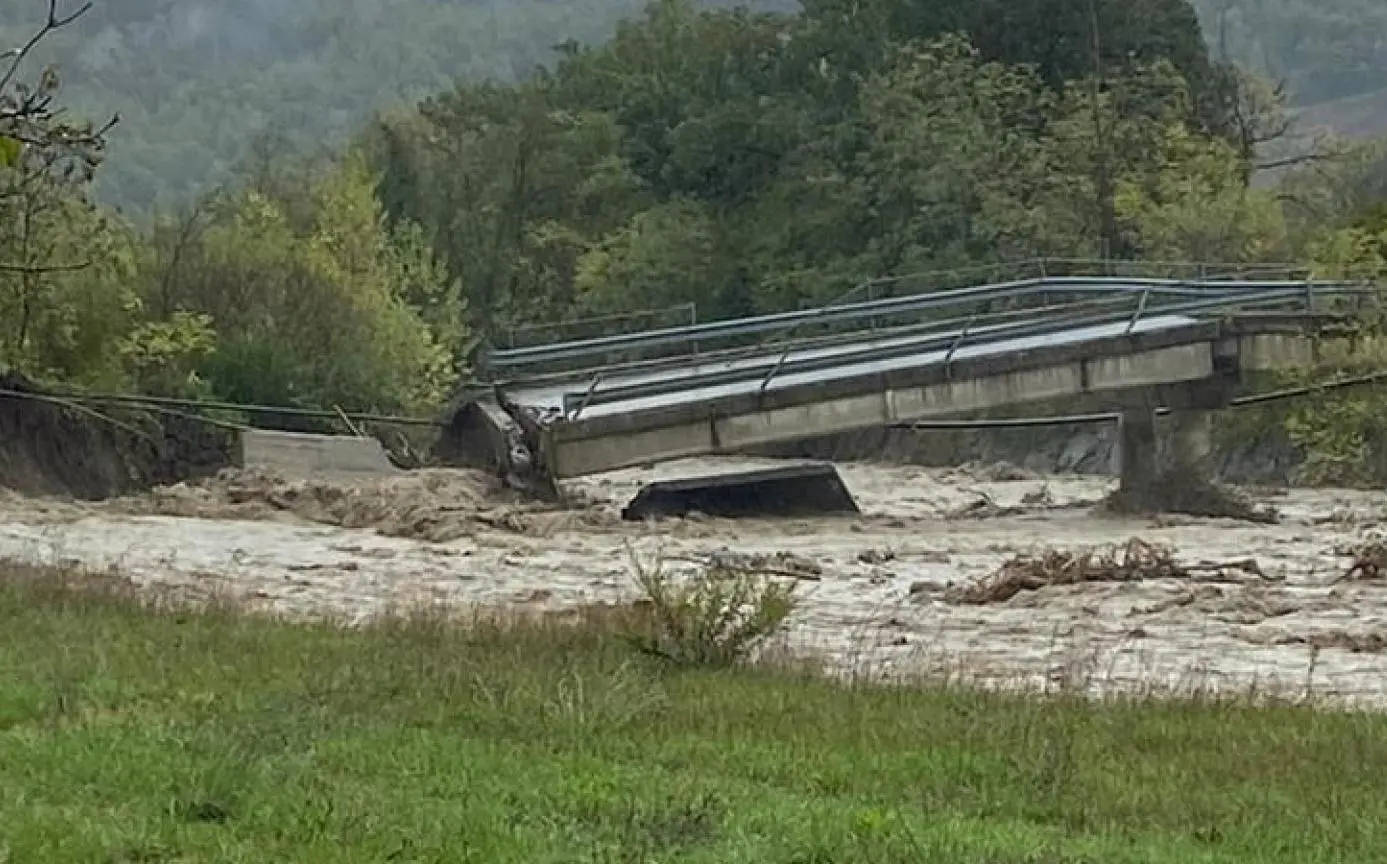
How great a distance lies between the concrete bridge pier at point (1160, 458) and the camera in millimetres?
39844

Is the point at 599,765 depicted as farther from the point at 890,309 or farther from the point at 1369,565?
the point at 890,309

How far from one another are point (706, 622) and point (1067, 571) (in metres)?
12.0

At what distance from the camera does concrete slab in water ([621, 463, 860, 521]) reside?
38562 mm

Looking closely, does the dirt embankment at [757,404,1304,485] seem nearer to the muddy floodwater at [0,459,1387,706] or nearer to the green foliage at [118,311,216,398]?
the muddy floodwater at [0,459,1387,706]

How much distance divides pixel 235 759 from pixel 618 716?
2.83m

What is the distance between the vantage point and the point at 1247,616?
76.7ft

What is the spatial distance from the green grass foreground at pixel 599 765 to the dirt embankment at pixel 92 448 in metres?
24.3

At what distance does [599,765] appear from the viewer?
1012 cm

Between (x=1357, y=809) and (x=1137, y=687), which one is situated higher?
(x=1357, y=809)

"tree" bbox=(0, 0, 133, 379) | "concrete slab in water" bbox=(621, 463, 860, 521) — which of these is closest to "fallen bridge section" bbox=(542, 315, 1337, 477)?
"concrete slab in water" bbox=(621, 463, 860, 521)

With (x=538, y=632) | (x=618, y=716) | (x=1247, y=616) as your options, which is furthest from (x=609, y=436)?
(x=618, y=716)

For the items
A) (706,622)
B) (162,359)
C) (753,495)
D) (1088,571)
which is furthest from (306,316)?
(706,622)

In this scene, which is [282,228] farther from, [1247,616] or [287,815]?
[287,815]

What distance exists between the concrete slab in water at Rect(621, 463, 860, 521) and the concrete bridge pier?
192 inches
